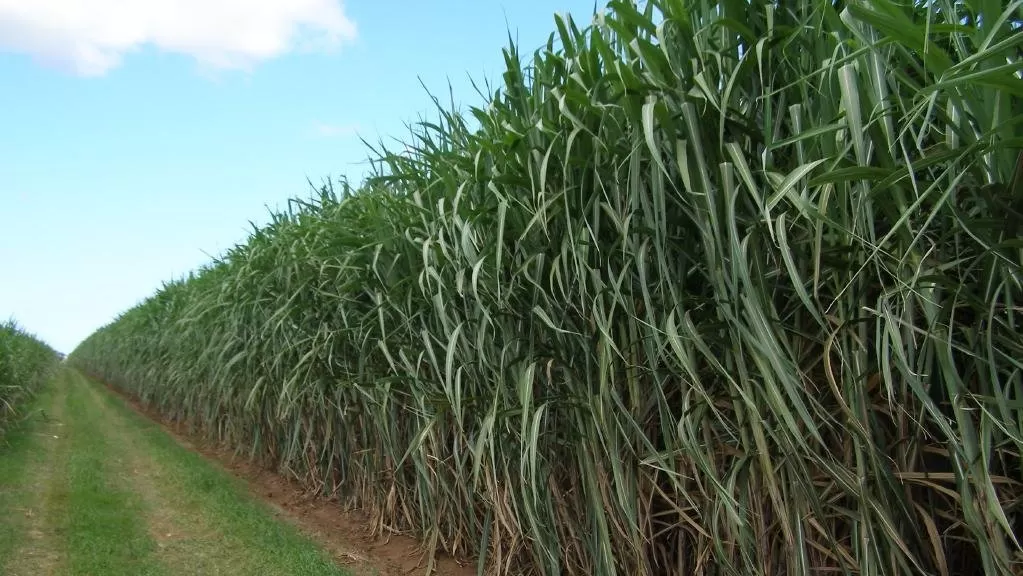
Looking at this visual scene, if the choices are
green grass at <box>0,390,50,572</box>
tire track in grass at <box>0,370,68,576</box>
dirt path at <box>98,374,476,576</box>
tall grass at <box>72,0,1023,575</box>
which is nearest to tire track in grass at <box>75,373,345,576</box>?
dirt path at <box>98,374,476,576</box>

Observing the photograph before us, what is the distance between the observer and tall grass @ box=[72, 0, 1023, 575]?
1346 mm

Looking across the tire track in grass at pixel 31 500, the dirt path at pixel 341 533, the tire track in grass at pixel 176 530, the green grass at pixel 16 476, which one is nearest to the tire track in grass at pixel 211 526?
the tire track in grass at pixel 176 530

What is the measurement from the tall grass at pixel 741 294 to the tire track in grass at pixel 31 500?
89.1 inches

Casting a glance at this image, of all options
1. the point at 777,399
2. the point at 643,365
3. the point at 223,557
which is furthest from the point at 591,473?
the point at 223,557

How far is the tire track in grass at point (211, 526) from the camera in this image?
3572mm

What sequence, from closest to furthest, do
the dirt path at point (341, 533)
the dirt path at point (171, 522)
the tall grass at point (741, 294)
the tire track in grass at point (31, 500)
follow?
1. the tall grass at point (741, 294)
2. the dirt path at point (341, 533)
3. the dirt path at point (171, 522)
4. the tire track in grass at point (31, 500)

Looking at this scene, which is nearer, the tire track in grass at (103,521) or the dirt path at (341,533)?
the dirt path at (341,533)

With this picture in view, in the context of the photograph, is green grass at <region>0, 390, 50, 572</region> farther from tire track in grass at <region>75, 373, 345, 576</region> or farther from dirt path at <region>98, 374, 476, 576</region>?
dirt path at <region>98, 374, 476, 576</region>

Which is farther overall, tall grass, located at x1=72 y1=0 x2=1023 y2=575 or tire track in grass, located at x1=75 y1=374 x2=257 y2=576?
tire track in grass, located at x1=75 y1=374 x2=257 y2=576

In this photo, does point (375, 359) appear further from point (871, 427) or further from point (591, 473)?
point (871, 427)

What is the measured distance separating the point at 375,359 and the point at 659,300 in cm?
211

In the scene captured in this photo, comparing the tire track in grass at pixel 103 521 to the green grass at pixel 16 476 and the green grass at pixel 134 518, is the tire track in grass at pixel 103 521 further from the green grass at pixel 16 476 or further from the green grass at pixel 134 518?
the green grass at pixel 16 476

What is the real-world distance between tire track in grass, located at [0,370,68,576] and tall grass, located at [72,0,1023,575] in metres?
2.26

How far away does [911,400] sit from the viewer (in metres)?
1.57
